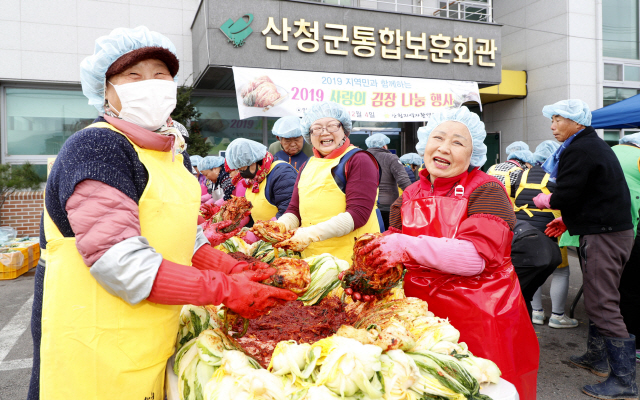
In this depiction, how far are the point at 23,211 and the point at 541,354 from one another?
10475 millimetres

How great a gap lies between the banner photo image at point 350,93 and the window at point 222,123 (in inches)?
82.6

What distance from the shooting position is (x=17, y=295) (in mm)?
6180

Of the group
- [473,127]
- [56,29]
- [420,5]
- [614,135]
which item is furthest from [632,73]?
[56,29]

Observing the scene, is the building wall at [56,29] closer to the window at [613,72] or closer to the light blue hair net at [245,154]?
the light blue hair net at [245,154]

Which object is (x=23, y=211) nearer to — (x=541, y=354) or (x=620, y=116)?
(x=541, y=354)

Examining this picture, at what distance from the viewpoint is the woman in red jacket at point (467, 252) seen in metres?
1.68

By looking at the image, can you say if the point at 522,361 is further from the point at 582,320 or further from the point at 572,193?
the point at 582,320

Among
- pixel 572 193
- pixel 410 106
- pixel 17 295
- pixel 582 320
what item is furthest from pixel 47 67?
pixel 582 320

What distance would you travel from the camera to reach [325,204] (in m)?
2.93

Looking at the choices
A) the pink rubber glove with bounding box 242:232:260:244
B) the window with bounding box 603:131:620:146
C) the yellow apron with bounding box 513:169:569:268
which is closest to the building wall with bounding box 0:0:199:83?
the pink rubber glove with bounding box 242:232:260:244

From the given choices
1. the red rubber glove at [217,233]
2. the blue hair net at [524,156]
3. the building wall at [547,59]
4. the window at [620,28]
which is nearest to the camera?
the red rubber glove at [217,233]

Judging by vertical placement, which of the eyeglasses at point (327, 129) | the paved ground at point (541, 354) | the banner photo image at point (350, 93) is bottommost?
the paved ground at point (541, 354)

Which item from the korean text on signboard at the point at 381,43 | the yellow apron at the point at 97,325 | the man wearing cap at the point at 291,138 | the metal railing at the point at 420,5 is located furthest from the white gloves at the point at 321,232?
the metal railing at the point at 420,5

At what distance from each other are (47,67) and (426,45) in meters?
9.19
